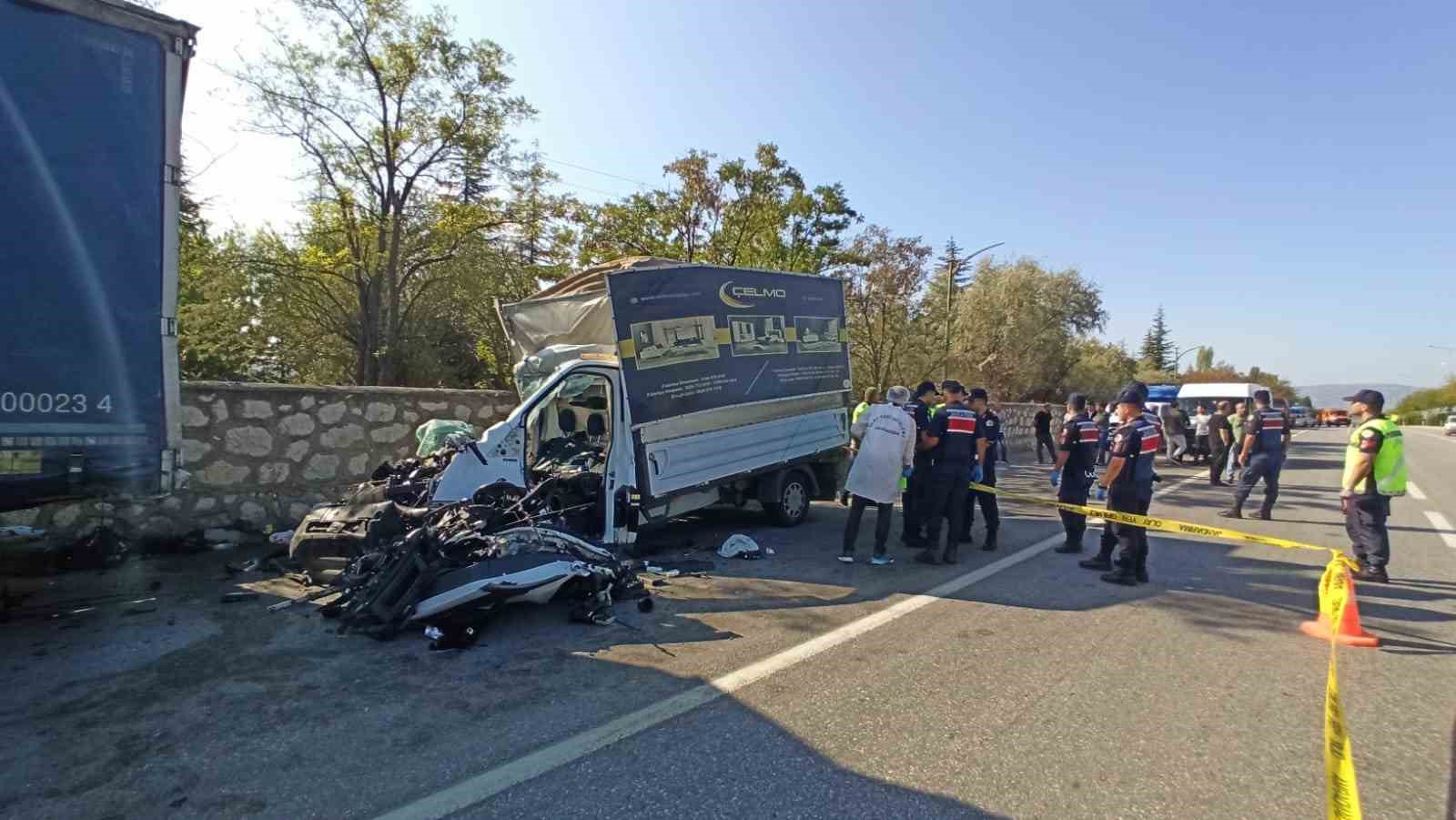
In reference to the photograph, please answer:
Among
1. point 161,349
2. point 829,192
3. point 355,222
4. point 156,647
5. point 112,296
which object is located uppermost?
point 829,192

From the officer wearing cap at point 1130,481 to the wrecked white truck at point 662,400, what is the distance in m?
3.45

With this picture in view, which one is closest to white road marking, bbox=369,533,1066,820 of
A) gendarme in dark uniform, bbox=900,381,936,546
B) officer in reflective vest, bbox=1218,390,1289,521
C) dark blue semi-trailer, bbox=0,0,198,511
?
gendarme in dark uniform, bbox=900,381,936,546

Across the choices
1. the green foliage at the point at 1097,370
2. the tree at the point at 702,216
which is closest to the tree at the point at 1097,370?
the green foliage at the point at 1097,370

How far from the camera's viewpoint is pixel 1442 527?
926 centimetres

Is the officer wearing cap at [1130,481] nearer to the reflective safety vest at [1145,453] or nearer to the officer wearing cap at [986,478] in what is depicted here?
the reflective safety vest at [1145,453]

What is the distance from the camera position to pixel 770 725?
3.33 metres

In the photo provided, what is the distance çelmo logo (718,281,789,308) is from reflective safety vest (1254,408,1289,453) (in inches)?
272

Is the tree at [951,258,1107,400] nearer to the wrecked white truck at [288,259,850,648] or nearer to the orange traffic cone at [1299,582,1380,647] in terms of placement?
the wrecked white truck at [288,259,850,648]

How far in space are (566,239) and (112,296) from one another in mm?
14955

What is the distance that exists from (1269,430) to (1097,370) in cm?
3136

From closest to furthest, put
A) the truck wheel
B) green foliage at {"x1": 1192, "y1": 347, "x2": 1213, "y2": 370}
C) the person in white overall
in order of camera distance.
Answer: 1. the person in white overall
2. the truck wheel
3. green foliage at {"x1": 1192, "y1": 347, "x2": 1213, "y2": 370}

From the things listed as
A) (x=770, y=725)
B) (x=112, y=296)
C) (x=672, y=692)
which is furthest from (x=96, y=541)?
(x=770, y=725)

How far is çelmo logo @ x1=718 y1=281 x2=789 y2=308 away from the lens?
7.73 m

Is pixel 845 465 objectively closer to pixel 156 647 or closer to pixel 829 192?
pixel 156 647
